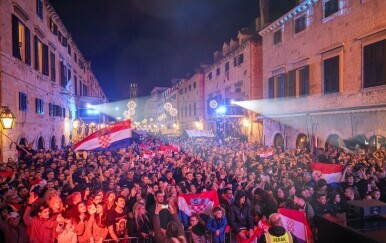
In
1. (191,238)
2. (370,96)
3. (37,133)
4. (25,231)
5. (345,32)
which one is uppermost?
(345,32)

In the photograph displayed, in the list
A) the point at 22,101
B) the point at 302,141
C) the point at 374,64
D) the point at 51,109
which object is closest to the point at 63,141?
the point at 51,109

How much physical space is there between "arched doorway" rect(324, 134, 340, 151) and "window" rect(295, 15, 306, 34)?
294 inches

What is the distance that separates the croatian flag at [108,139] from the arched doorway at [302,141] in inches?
541

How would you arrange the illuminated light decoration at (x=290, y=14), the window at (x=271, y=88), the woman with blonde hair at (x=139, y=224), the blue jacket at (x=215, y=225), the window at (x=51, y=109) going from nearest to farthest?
the woman with blonde hair at (x=139, y=224) < the blue jacket at (x=215, y=225) < the illuminated light decoration at (x=290, y=14) < the window at (x=51, y=109) < the window at (x=271, y=88)

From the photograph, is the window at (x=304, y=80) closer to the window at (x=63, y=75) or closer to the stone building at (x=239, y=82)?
the stone building at (x=239, y=82)

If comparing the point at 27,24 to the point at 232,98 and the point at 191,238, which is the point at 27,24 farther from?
the point at 232,98

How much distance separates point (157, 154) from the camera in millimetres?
18359

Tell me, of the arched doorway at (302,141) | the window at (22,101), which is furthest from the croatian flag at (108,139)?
the arched doorway at (302,141)

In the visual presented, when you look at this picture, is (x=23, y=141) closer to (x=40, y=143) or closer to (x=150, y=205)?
(x=40, y=143)

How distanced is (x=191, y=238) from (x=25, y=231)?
3414 mm

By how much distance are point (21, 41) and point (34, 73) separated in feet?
8.53

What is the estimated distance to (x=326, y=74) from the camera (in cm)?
1973

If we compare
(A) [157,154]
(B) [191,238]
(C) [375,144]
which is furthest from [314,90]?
(B) [191,238]

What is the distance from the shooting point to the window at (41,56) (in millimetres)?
19891
